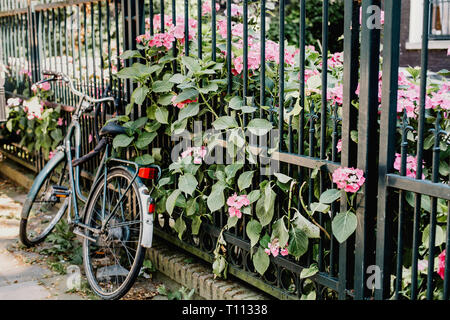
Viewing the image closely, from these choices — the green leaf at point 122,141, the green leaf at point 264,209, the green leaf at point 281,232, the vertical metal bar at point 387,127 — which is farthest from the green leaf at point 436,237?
the green leaf at point 122,141

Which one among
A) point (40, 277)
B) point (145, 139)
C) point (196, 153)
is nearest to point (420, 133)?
point (196, 153)

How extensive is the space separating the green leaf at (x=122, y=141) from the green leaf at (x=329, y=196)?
170cm

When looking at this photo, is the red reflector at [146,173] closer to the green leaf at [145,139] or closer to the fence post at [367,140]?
the green leaf at [145,139]

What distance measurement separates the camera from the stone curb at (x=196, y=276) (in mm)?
3271

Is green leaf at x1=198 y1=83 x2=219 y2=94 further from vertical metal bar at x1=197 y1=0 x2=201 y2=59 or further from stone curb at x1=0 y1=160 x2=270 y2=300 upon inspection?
stone curb at x1=0 y1=160 x2=270 y2=300

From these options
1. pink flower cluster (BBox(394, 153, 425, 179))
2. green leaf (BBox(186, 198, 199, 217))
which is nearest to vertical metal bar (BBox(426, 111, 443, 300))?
pink flower cluster (BBox(394, 153, 425, 179))

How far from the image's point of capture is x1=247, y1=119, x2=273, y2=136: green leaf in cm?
295

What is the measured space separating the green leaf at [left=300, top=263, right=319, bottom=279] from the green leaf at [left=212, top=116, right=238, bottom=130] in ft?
2.98

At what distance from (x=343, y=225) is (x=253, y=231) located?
2.17 ft

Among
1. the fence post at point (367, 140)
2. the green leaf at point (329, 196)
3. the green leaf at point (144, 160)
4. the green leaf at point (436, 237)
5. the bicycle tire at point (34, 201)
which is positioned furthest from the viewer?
the bicycle tire at point (34, 201)

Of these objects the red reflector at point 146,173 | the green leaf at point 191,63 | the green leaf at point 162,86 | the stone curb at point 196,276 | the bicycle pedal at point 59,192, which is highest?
the green leaf at point 191,63

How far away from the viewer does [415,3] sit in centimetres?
907

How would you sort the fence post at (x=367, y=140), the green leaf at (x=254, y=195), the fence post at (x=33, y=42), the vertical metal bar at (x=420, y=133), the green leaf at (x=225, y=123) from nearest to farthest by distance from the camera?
the vertical metal bar at (x=420, y=133) < the fence post at (x=367, y=140) < the green leaf at (x=254, y=195) < the green leaf at (x=225, y=123) < the fence post at (x=33, y=42)

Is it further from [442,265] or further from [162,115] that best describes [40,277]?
[442,265]
